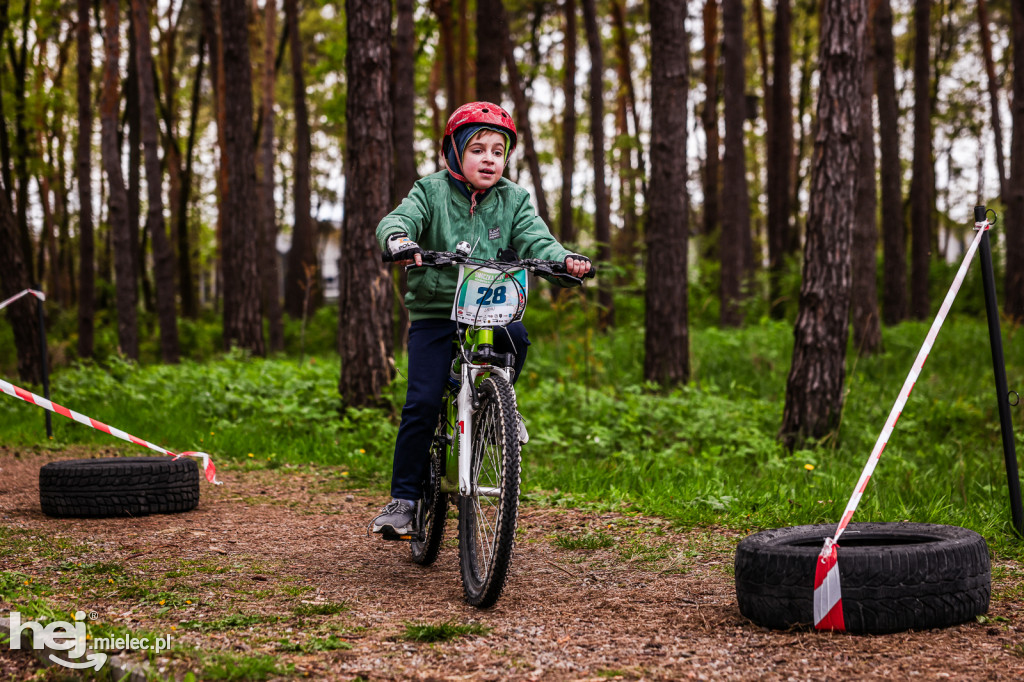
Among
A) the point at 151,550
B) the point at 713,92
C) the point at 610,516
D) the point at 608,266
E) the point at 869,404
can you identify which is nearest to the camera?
the point at 151,550

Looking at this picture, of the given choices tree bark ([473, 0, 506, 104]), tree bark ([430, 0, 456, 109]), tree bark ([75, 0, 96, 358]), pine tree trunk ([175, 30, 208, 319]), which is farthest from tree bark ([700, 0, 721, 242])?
tree bark ([75, 0, 96, 358])

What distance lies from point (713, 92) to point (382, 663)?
68.2 ft

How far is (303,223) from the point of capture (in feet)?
85.4

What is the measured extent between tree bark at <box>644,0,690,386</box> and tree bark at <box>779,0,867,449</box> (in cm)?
313

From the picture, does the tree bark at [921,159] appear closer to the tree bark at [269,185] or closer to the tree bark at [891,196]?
the tree bark at [891,196]

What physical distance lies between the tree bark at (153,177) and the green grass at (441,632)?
1584 cm

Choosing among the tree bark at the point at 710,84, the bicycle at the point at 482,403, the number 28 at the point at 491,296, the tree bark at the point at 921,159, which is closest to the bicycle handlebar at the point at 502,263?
the bicycle at the point at 482,403

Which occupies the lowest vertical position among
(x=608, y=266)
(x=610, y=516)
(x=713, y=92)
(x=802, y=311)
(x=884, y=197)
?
(x=610, y=516)

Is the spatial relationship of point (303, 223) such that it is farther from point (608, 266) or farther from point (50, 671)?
point (50, 671)

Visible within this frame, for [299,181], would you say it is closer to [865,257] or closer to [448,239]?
[865,257]

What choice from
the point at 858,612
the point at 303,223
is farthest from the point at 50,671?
the point at 303,223

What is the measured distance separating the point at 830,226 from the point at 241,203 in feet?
39.7

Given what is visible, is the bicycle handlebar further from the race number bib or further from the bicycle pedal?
the bicycle pedal

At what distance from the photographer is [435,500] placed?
14.1 ft
